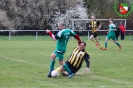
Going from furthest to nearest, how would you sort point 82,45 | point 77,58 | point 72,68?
point 72,68 < point 77,58 < point 82,45

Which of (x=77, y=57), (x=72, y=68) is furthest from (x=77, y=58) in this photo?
(x=72, y=68)

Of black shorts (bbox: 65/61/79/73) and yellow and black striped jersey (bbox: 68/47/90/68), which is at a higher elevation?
yellow and black striped jersey (bbox: 68/47/90/68)

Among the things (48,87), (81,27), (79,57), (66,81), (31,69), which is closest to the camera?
(48,87)

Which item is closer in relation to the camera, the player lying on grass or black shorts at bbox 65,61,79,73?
the player lying on grass

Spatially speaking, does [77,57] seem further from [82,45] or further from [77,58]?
[82,45]

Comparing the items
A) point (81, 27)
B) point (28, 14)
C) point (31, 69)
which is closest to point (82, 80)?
point (31, 69)

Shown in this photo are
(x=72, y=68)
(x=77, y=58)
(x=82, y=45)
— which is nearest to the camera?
(x=82, y=45)

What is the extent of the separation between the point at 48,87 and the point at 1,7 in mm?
45709

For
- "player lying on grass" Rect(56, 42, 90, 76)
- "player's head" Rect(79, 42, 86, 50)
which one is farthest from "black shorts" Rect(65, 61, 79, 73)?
"player's head" Rect(79, 42, 86, 50)

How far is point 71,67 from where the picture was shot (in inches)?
531

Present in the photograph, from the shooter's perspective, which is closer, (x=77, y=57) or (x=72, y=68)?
(x=77, y=57)

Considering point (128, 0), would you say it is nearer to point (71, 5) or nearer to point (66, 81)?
point (71, 5)

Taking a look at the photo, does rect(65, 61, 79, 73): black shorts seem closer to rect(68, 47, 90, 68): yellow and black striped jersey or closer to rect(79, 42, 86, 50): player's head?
rect(68, 47, 90, 68): yellow and black striped jersey

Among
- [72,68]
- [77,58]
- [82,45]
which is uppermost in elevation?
[82,45]
